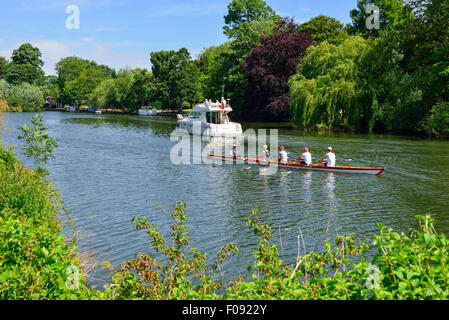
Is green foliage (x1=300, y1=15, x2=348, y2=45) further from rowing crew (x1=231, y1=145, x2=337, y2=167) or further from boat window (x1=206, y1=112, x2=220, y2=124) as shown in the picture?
rowing crew (x1=231, y1=145, x2=337, y2=167)

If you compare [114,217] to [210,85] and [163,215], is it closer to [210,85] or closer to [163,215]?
[163,215]

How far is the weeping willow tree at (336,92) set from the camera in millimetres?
40969

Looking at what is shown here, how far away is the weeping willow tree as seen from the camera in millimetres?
40969

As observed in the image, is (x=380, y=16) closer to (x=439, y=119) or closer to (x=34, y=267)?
(x=439, y=119)

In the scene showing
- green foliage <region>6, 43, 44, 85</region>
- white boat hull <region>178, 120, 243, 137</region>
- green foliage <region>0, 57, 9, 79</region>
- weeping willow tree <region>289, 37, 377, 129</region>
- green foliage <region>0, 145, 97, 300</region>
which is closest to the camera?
green foliage <region>0, 145, 97, 300</region>

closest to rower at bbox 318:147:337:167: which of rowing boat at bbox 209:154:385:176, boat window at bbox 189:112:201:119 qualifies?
rowing boat at bbox 209:154:385:176

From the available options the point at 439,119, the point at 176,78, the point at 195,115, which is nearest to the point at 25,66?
the point at 176,78

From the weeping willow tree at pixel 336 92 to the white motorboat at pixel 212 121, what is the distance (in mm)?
7223

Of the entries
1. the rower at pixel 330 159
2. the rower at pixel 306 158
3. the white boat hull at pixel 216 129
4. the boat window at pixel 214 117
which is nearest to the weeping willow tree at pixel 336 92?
the white boat hull at pixel 216 129

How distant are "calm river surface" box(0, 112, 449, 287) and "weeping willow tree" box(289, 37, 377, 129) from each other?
383 inches

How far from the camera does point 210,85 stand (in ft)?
275
